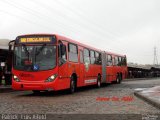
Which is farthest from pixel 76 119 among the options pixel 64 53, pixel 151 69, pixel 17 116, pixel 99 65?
pixel 151 69

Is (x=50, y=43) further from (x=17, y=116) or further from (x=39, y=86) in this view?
(x=17, y=116)

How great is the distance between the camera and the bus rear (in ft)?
56.6

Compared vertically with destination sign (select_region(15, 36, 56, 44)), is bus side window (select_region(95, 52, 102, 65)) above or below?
below

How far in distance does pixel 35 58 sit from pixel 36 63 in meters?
0.24

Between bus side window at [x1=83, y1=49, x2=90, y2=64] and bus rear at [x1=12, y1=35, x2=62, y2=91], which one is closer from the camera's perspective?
bus rear at [x1=12, y1=35, x2=62, y2=91]

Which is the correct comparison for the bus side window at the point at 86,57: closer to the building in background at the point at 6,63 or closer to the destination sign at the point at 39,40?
the building in background at the point at 6,63

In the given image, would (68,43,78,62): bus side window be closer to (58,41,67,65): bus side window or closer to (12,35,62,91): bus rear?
(58,41,67,65): bus side window

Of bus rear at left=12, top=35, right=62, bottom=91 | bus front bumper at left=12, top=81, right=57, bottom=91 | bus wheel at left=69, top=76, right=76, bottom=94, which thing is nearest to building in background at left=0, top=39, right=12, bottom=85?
bus wheel at left=69, top=76, right=76, bottom=94

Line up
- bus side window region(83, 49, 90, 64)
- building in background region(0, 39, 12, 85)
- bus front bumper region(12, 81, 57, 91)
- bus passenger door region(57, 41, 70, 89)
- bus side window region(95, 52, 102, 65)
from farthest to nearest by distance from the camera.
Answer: bus side window region(95, 52, 102, 65), building in background region(0, 39, 12, 85), bus side window region(83, 49, 90, 64), bus passenger door region(57, 41, 70, 89), bus front bumper region(12, 81, 57, 91)

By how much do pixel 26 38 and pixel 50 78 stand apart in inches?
90.0

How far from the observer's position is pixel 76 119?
9531 mm

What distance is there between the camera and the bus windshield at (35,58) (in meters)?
17.4

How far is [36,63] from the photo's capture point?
57.2 feet

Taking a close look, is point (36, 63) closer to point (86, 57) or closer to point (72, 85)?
point (72, 85)
